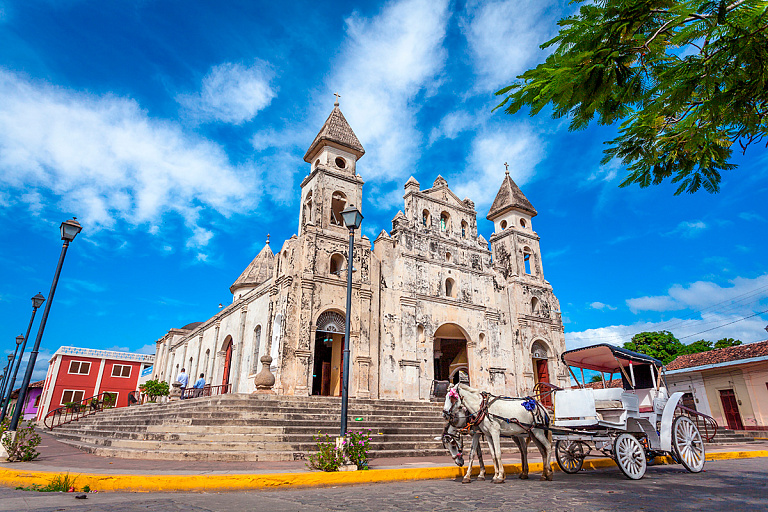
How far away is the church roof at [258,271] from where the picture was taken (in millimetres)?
28578

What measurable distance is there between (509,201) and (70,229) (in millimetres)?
21767

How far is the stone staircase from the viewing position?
9211 mm

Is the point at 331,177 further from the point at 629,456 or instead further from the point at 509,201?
the point at 629,456

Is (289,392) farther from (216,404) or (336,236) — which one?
(336,236)

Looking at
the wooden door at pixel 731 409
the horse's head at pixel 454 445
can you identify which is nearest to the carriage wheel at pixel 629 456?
the horse's head at pixel 454 445

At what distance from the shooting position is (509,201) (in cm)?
2562

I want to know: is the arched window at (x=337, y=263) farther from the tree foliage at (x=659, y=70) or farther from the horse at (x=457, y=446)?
the tree foliage at (x=659, y=70)

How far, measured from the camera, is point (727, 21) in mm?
3082

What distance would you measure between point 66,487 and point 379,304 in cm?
1413

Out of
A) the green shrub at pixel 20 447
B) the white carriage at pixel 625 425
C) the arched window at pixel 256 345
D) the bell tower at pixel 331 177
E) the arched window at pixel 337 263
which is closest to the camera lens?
Result: the white carriage at pixel 625 425

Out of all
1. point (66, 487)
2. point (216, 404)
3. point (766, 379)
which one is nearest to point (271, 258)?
point (216, 404)

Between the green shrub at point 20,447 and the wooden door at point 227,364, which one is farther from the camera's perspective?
the wooden door at point 227,364

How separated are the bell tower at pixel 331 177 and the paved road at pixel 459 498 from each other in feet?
45.0

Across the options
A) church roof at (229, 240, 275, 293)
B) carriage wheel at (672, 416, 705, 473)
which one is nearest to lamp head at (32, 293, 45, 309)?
church roof at (229, 240, 275, 293)
